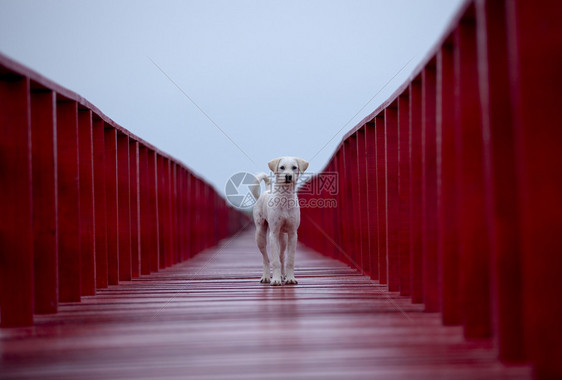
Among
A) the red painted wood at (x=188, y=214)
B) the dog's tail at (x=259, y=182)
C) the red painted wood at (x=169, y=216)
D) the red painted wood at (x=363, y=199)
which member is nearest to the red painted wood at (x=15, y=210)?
the dog's tail at (x=259, y=182)

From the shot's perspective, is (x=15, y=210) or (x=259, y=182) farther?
(x=259, y=182)

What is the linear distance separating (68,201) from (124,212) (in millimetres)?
2049

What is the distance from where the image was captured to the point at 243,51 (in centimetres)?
1121

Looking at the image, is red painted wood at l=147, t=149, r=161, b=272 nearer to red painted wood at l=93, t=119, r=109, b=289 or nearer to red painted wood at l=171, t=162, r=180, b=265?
red painted wood at l=171, t=162, r=180, b=265

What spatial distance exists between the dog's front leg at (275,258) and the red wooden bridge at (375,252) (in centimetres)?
29

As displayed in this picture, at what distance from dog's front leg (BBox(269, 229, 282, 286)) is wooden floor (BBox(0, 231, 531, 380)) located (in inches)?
32.9

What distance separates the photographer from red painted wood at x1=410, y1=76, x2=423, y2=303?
15.5ft

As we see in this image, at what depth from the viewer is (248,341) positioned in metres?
3.46

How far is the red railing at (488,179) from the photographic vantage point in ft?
7.99

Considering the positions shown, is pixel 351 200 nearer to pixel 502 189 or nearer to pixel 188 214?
pixel 188 214

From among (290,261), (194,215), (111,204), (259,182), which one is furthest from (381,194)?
(194,215)

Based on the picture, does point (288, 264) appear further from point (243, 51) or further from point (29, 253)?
point (243, 51)

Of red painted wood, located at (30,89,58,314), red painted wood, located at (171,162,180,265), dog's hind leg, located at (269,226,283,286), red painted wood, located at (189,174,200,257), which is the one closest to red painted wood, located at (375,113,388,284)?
dog's hind leg, located at (269,226,283,286)

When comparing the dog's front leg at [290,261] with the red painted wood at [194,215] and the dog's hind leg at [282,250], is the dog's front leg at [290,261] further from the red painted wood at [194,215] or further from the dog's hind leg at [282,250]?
the red painted wood at [194,215]
